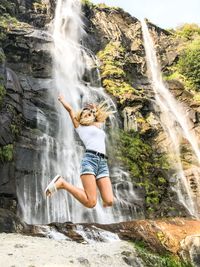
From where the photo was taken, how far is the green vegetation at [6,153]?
1516 cm

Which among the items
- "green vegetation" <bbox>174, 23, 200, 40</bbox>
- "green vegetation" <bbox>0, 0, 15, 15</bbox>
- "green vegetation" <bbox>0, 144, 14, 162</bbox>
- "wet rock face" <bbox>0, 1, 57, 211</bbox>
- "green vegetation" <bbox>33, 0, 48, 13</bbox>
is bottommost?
"green vegetation" <bbox>0, 144, 14, 162</bbox>

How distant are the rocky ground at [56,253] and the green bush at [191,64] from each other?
25.3 m

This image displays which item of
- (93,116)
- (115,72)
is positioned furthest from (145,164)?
(93,116)

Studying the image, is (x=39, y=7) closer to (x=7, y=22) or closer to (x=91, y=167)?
(x=7, y=22)

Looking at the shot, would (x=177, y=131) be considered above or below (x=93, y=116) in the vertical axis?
above

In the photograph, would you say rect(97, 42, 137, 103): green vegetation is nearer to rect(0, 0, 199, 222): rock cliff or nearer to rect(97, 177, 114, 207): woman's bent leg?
rect(0, 0, 199, 222): rock cliff

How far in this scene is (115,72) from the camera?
28.7m

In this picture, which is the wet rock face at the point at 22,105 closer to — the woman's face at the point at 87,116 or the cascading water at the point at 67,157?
the cascading water at the point at 67,157

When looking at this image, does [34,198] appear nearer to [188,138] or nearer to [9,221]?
[9,221]

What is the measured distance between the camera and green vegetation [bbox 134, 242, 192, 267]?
9.48 meters

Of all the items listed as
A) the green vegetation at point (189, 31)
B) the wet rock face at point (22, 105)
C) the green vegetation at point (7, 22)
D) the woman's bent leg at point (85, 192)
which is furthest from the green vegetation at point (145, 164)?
the green vegetation at point (189, 31)

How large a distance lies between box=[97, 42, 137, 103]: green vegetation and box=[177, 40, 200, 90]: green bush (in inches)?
219

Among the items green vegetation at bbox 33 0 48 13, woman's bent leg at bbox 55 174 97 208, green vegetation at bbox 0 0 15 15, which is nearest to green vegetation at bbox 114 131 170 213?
green vegetation at bbox 0 0 15 15

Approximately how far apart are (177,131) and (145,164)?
14.9 ft
